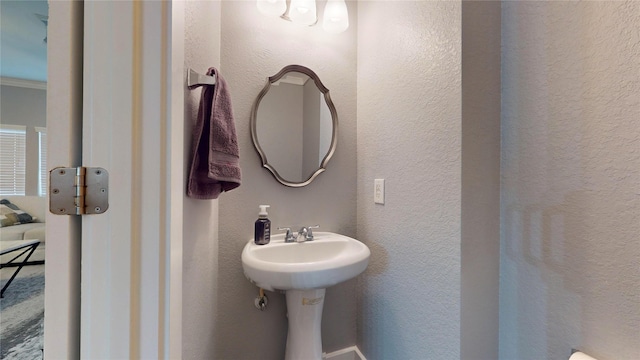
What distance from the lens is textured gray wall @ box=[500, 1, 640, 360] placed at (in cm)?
63

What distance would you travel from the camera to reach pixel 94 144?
433 mm

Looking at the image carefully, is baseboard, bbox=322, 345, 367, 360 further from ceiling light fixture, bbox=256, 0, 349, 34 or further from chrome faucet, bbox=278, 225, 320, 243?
ceiling light fixture, bbox=256, 0, 349, 34

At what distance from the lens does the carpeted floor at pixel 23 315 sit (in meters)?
0.51

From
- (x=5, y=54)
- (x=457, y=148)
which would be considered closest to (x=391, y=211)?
(x=457, y=148)

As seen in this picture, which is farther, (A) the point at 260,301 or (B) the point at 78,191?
(A) the point at 260,301

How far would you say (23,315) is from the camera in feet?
1.79

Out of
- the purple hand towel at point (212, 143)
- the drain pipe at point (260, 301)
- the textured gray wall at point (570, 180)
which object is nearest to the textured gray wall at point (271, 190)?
the drain pipe at point (260, 301)

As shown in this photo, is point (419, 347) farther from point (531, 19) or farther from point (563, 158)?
point (531, 19)

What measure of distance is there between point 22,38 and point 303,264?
94 centimetres

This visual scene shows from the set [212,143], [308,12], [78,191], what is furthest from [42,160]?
[308,12]

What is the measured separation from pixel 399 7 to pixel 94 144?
1278mm

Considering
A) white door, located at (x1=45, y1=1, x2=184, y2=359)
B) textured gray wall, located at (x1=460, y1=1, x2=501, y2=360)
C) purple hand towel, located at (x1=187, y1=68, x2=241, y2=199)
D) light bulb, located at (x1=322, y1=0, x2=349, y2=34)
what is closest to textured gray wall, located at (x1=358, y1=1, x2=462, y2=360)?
textured gray wall, located at (x1=460, y1=1, x2=501, y2=360)

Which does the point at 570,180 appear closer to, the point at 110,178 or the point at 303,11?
the point at 110,178

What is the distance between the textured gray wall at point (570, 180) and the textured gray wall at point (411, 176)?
0.21 metres
